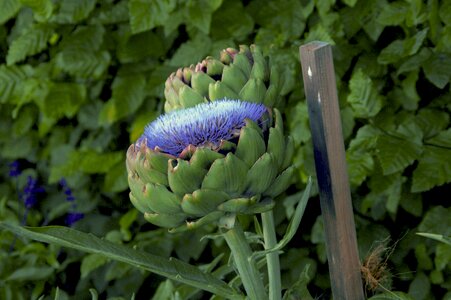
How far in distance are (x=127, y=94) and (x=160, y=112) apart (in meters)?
0.10

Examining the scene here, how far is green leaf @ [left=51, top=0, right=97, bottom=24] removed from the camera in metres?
1.56

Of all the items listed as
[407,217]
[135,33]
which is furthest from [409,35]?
[135,33]

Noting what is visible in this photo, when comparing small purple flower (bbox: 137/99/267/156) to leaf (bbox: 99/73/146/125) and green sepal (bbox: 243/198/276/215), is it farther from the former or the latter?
leaf (bbox: 99/73/146/125)

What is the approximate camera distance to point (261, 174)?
62cm

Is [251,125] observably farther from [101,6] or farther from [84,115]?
[84,115]

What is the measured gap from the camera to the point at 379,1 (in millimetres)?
1301

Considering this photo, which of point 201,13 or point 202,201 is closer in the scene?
point 202,201

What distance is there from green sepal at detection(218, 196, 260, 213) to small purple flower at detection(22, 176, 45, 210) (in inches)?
48.9

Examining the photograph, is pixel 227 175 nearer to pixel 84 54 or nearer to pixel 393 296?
pixel 393 296

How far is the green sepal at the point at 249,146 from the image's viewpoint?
61 centimetres

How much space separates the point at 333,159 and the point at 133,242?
3.27 ft

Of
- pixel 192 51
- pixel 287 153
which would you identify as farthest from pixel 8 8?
pixel 287 153

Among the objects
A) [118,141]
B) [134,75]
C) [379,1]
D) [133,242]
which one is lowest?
[133,242]

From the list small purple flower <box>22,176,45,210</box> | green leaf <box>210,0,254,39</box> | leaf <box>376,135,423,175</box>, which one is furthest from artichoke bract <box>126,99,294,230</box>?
small purple flower <box>22,176,45,210</box>
